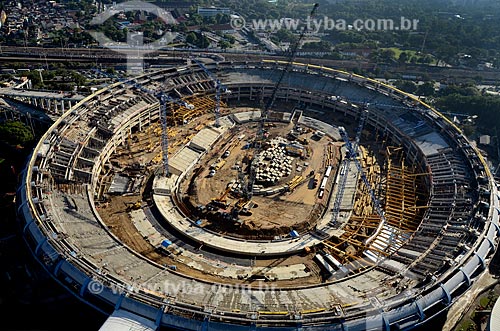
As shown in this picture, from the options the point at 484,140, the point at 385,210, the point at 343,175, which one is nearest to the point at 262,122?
the point at 343,175

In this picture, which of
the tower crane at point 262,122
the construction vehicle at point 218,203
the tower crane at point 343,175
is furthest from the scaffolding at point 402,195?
the construction vehicle at point 218,203

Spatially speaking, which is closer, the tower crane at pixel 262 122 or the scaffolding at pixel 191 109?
A: the tower crane at pixel 262 122

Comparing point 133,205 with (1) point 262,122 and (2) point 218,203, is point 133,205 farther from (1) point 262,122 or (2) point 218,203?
(1) point 262,122

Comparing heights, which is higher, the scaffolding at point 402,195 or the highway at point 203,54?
the highway at point 203,54

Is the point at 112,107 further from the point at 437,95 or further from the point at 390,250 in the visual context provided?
the point at 437,95

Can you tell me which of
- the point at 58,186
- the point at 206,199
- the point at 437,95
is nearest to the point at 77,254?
the point at 58,186

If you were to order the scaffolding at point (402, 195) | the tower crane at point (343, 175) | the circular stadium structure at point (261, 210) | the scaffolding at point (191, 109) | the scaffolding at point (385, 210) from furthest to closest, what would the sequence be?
the scaffolding at point (191, 109) → the tower crane at point (343, 175) → the scaffolding at point (402, 195) → the scaffolding at point (385, 210) → the circular stadium structure at point (261, 210)

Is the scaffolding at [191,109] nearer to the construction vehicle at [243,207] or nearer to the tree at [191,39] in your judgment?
the construction vehicle at [243,207]

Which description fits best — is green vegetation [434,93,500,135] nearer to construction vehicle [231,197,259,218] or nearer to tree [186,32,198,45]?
construction vehicle [231,197,259,218]

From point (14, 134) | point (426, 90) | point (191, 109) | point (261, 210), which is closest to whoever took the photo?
point (261, 210)
